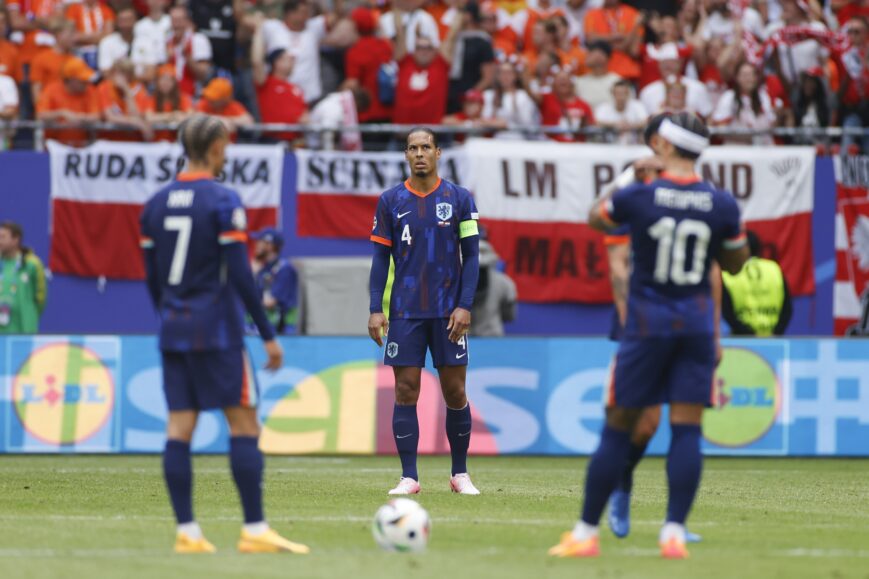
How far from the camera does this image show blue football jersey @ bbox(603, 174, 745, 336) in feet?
27.1

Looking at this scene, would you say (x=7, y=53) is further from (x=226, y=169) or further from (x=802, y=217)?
(x=802, y=217)

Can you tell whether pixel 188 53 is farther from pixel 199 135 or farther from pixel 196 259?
pixel 196 259

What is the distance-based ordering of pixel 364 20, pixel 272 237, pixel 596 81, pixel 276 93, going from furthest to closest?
pixel 596 81 < pixel 364 20 < pixel 276 93 < pixel 272 237

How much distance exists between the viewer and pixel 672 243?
8273 millimetres

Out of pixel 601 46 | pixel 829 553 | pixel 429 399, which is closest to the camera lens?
pixel 829 553

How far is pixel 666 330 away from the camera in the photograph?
8.23 metres

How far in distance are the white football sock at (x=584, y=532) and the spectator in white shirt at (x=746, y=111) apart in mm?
14755

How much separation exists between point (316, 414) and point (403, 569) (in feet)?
33.3

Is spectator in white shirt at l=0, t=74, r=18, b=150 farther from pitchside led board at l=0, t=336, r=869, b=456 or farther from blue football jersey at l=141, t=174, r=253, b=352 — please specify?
blue football jersey at l=141, t=174, r=253, b=352

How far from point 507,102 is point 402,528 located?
14.1m

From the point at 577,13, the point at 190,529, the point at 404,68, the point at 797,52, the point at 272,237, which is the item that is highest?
the point at 577,13

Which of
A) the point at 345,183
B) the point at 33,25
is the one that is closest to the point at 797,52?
the point at 345,183

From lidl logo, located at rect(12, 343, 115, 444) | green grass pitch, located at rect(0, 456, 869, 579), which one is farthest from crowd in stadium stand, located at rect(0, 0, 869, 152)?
green grass pitch, located at rect(0, 456, 869, 579)

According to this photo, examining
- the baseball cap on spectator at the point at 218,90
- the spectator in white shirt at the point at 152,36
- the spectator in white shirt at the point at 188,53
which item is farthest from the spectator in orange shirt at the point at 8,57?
the baseball cap on spectator at the point at 218,90
